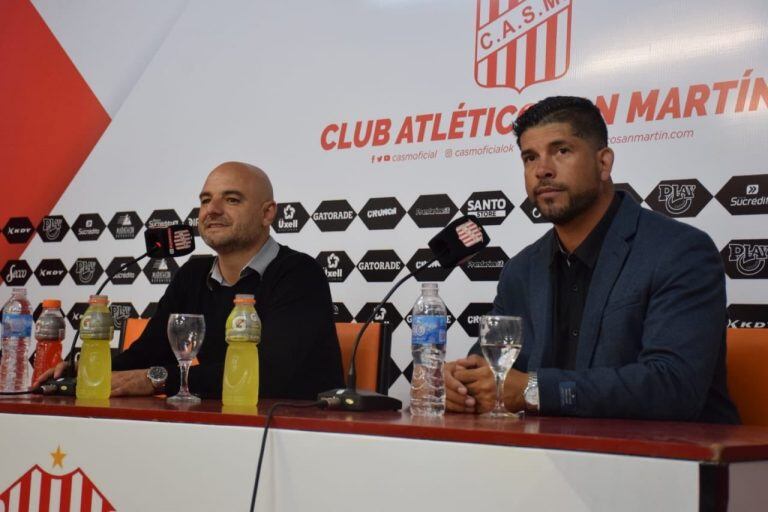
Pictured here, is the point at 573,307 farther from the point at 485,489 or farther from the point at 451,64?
the point at 451,64

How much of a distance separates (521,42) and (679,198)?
2.66ft

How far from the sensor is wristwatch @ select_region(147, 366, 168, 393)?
2.05 metres

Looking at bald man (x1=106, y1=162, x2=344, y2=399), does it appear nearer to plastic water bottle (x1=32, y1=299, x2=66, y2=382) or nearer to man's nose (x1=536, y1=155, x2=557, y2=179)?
plastic water bottle (x1=32, y1=299, x2=66, y2=382)

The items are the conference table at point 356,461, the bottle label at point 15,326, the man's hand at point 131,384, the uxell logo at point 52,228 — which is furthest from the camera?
the uxell logo at point 52,228

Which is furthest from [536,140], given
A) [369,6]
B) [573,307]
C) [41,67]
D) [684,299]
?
[41,67]

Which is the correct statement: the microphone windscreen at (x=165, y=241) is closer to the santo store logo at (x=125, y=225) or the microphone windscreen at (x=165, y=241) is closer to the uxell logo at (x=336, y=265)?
the uxell logo at (x=336, y=265)

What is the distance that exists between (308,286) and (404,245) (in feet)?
2.70

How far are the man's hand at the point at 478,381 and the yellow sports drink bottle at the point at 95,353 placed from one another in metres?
0.78

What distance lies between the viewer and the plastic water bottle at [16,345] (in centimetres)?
218

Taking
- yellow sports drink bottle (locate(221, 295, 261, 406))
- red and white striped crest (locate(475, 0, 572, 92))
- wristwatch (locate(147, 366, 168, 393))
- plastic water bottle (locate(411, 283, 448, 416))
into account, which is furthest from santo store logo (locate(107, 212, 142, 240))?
plastic water bottle (locate(411, 283, 448, 416))

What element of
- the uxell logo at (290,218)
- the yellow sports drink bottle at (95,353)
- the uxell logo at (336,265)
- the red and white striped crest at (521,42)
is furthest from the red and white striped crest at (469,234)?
the uxell logo at (290,218)

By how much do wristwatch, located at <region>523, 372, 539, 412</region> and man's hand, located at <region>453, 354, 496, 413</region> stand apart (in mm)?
70

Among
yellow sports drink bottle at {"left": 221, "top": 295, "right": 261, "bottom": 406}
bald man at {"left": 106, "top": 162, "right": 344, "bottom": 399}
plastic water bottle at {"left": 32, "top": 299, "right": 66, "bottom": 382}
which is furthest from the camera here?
plastic water bottle at {"left": 32, "top": 299, "right": 66, "bottom": 382}

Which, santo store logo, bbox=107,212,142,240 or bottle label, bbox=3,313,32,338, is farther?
santo store logo, bbox=107,212,142,240
